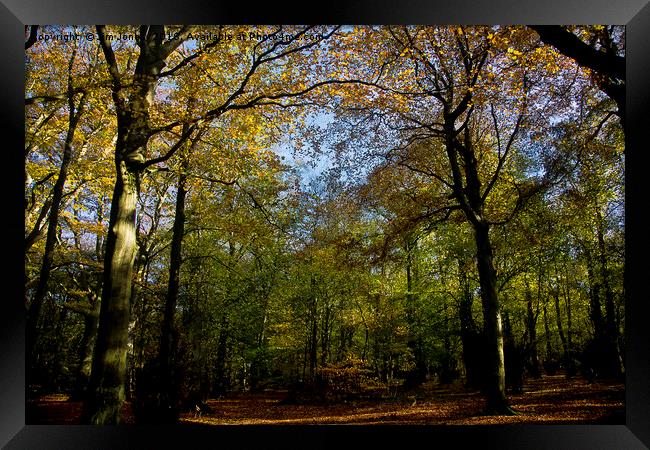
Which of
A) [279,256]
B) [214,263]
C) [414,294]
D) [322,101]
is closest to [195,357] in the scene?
[214,263]

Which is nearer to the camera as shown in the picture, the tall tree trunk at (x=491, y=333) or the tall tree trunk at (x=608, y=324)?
the tall tree trunk at (x=491, y=333)

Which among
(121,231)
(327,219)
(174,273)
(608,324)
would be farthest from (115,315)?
(608,324)

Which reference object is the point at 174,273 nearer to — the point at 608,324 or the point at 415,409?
the point at 415,409

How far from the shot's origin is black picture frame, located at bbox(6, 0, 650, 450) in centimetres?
373

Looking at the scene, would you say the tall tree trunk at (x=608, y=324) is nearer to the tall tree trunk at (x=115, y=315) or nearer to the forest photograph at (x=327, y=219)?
the forest photograph at (x=327, y=219)

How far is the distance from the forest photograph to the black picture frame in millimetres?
740

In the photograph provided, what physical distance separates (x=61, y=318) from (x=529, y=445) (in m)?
9.42

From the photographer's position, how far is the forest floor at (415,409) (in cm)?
527

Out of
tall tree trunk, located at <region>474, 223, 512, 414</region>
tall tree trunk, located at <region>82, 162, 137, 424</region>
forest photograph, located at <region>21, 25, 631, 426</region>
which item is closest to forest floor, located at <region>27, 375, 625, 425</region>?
forest photograph, located at <region>21, 25, 631, 426</region>

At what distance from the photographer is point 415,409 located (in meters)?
6.28

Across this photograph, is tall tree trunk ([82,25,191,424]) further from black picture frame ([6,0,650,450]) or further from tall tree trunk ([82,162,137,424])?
black picture frame ([6,0,650,450])

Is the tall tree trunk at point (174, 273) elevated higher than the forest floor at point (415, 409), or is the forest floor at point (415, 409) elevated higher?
the tall tree trunk at point (174, 273)
